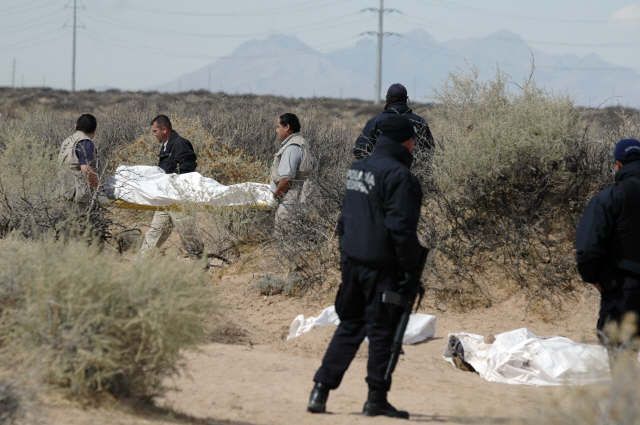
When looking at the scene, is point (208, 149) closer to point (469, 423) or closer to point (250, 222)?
point (250, 222)

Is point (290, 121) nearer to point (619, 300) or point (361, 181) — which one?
point (361, 181)

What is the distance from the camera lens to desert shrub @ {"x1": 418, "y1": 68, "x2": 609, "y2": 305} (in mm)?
11133

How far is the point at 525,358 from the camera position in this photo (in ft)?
27.5

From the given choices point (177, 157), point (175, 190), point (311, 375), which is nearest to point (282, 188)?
point (175, 190)

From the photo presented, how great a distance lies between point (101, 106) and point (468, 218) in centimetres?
3884

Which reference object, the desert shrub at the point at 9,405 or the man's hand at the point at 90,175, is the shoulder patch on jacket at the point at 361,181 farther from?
the man's hand at the point at 90,175

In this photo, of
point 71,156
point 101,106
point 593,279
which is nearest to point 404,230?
point 593,279

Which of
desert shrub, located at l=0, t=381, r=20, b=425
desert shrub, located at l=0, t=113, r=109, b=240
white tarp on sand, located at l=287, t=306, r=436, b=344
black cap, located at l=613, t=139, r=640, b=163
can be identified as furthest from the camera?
desert shrub, located at l=0, t=113, r=109, b=240

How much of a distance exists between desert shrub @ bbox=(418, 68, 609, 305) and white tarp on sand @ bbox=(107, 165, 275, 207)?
1.97 meters

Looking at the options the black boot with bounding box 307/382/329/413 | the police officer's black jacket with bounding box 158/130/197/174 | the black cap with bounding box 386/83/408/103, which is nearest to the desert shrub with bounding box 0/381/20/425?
the black boot with bounding box 307/382/329/413

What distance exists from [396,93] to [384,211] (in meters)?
4.17

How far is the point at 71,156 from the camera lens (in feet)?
36.6

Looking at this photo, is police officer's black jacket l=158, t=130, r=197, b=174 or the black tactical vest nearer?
the black tactical vest

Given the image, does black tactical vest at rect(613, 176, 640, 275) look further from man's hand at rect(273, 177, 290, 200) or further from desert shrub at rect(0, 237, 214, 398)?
man's hand at rect(273, 177, 290, 200)
